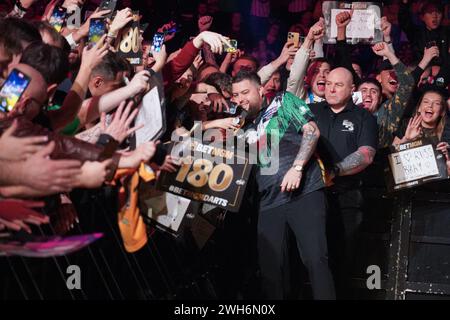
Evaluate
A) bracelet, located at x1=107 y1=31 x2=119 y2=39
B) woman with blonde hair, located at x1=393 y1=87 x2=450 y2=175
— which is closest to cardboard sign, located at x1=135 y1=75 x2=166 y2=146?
bracelet, located at x1=107 y1=31 x2=119 y2=39

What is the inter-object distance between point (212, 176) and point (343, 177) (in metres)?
1.65

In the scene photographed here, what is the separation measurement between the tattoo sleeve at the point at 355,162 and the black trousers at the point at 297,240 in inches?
13.9

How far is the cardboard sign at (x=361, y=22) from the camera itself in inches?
325

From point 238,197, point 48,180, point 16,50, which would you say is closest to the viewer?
point 48,180

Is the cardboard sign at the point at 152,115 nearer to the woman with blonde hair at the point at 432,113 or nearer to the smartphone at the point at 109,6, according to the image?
the smartphone at the point at 109,6

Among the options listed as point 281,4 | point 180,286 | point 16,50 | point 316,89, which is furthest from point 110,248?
point 281,4

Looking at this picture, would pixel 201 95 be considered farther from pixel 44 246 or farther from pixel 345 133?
pixel 44 246

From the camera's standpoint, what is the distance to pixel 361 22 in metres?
8.31

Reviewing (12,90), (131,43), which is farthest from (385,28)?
(12,90)

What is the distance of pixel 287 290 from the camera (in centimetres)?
634

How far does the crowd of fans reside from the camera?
13.9 ft

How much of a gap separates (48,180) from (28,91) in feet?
1.96

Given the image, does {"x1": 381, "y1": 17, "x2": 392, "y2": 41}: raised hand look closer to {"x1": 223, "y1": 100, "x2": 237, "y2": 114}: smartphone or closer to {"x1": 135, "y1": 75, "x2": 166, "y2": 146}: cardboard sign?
{"x1": 223, "y1": 100, "x2": 237, "y2": 114}: smartphone

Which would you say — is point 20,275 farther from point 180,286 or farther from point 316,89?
point 316,89
